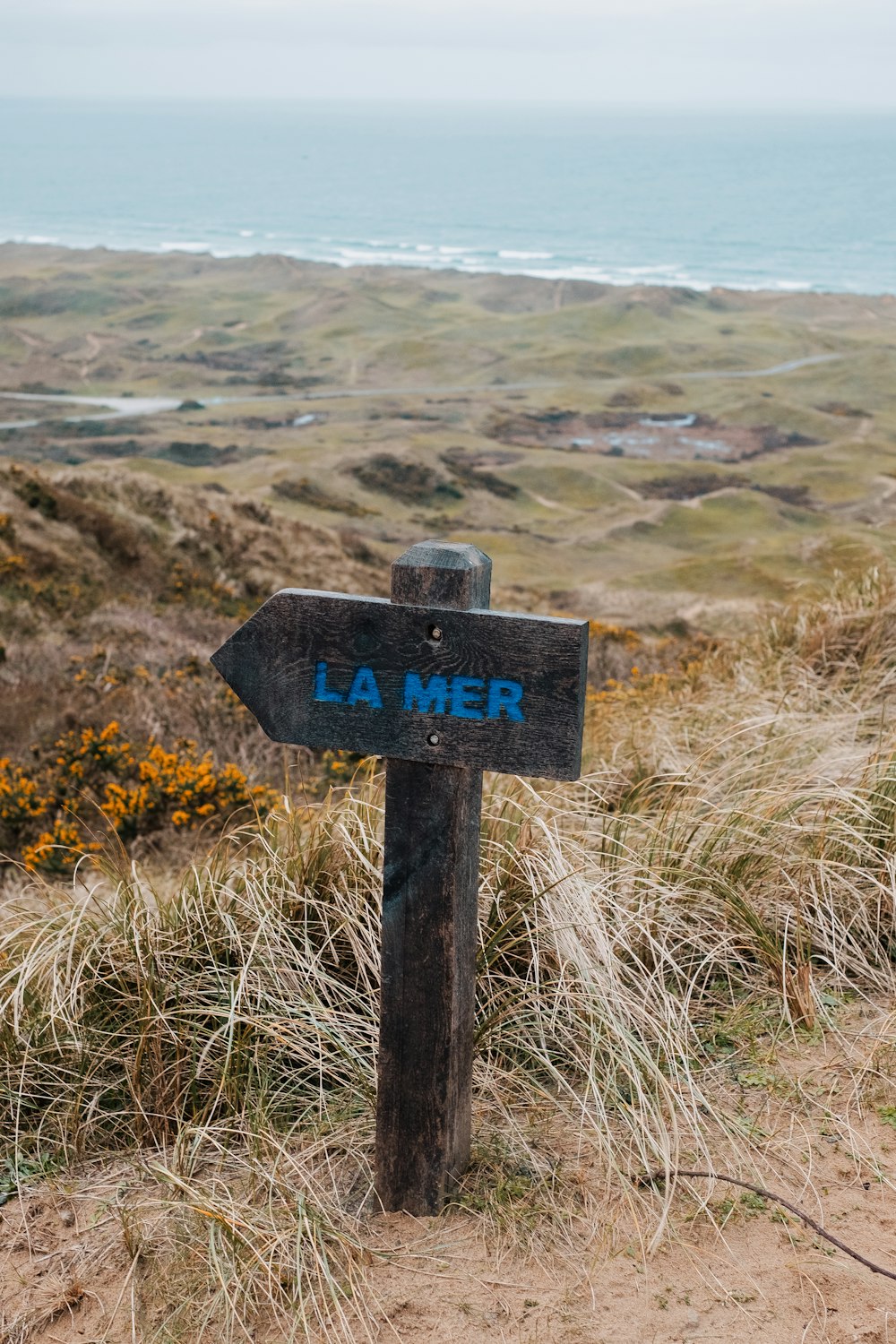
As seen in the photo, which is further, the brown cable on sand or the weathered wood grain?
the brown cable on sand

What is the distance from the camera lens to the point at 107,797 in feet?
21.4

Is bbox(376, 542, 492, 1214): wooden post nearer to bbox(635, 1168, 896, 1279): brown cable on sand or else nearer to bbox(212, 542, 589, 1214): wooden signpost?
bbox(212, 542, 589, 1214): wooden signpost

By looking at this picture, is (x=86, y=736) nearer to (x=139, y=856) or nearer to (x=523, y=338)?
(x=139, y=856)

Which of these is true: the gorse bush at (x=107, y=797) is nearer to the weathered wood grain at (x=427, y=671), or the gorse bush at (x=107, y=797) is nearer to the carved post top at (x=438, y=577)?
the weathered wood grain at (x=427, y=671)

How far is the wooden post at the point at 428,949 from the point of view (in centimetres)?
260

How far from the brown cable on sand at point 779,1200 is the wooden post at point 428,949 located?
0.49m

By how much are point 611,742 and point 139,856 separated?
95.9 inches

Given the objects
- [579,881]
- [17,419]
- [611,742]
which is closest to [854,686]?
[611,742]

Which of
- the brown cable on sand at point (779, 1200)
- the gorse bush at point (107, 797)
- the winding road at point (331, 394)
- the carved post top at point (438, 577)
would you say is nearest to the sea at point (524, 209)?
the winding road at point (331, 394)

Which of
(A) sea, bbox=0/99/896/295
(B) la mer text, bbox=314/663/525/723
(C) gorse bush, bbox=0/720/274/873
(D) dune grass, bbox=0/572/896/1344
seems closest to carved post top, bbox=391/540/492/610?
(B) la mer text, bbox=314/663/525/723

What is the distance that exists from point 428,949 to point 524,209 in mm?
120173

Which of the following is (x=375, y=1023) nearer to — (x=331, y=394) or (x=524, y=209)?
(x=331, y=394)

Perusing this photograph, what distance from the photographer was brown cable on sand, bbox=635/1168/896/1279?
2691 millimetres

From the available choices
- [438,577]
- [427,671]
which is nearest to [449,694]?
[427,671]
